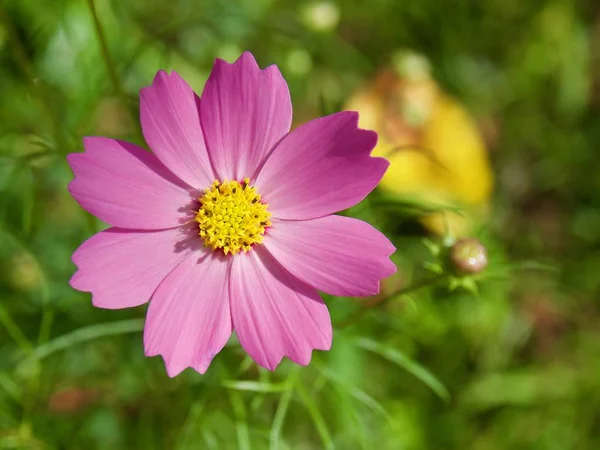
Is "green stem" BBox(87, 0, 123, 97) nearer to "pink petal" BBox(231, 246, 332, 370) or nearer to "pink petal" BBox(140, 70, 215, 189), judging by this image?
"pink petal" BBox(140, 70, 215, 189)

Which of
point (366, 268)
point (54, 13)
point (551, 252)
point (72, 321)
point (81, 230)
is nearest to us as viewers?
point (366, 268)

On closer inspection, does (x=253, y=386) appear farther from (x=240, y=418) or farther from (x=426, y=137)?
(x=426, y=137)

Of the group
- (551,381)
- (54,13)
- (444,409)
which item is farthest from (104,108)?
(551,381)

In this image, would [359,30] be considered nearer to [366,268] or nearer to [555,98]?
[555,98]

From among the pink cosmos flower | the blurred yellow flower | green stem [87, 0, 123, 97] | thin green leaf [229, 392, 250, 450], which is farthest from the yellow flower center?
the blurred yellow flower

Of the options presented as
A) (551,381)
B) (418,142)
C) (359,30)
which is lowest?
(551,381)

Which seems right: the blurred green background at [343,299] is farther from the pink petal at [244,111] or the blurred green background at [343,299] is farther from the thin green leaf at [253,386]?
the pink petal at [244,111]
